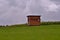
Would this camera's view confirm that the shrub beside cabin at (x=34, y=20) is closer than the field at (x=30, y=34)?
No

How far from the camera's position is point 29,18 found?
3738 centimetres

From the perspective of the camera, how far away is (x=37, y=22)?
122ft

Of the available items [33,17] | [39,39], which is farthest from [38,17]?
[39,39]

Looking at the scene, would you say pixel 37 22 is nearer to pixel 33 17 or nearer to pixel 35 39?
pixel 33 17

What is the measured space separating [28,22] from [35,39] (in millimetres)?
25414

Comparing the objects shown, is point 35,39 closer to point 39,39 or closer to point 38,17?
point 39,39

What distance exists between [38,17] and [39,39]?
25249 millimetres

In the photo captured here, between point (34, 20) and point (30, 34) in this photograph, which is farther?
point (34, 20)

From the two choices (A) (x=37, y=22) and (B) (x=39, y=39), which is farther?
(A) (x=37, y=22)

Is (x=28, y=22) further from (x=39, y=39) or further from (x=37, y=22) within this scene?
(x=39, y=39)

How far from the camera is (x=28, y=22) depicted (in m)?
37.7

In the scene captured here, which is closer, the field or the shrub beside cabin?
the field

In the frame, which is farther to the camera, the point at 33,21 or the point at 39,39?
the point at 33,21

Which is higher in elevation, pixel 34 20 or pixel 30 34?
pixel 34 20
